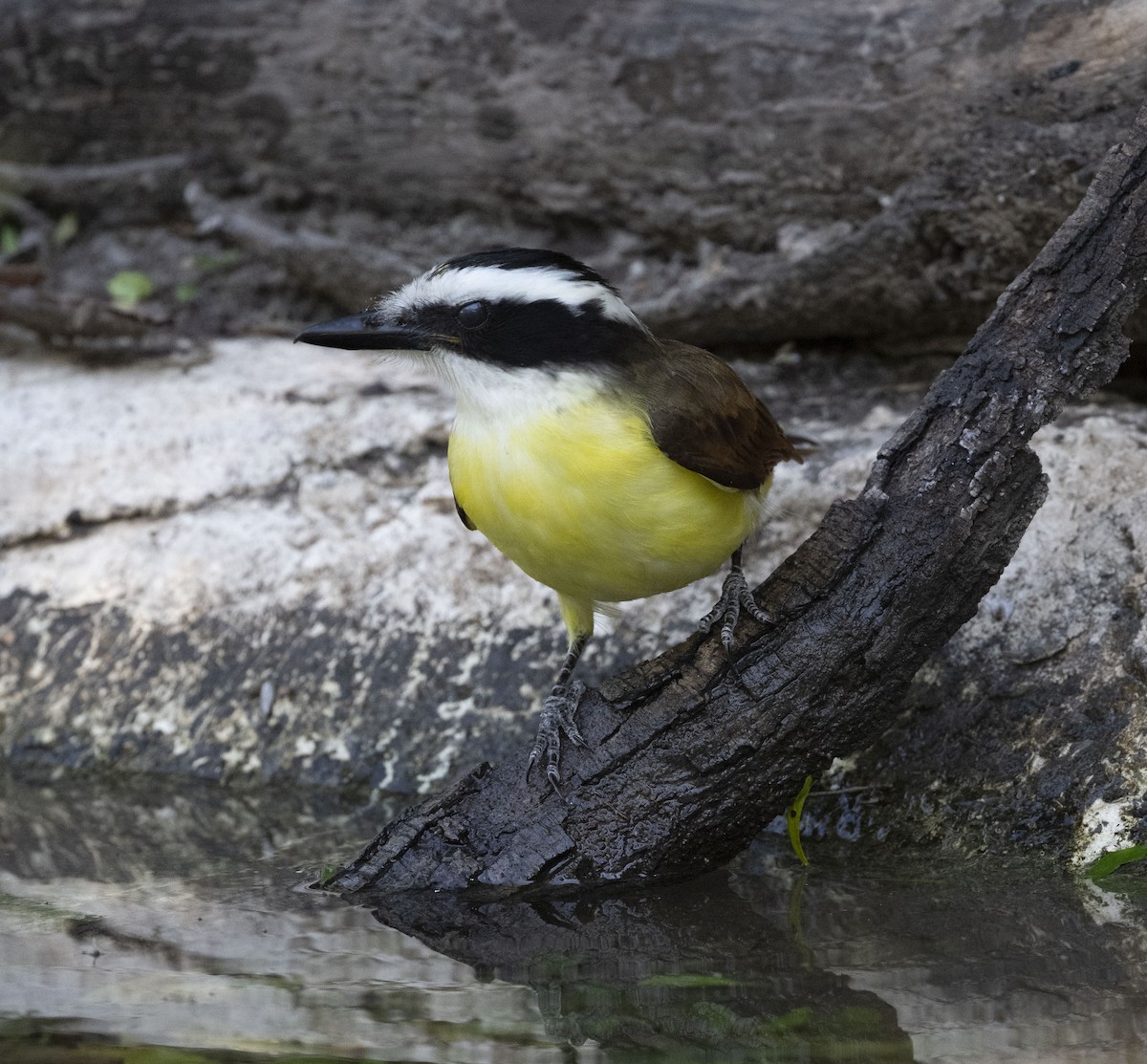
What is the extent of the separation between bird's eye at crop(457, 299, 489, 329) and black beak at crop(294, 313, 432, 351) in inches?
5.9

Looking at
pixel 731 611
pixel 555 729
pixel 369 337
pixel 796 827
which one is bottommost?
pixel 796 827

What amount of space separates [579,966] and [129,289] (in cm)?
561

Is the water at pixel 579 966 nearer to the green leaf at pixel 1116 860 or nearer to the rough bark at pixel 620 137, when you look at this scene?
the green leaf at pixel 1116 860

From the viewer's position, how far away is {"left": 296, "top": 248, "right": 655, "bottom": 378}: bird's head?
4133 millimetres

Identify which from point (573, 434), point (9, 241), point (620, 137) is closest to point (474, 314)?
point (573, 434)

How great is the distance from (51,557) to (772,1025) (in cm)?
438

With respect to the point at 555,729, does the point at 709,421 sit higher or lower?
higher

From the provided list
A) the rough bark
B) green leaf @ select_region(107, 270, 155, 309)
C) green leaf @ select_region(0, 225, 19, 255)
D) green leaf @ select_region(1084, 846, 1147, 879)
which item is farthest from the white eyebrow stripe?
green leaf @ select_region(0, 225, 19, 255)

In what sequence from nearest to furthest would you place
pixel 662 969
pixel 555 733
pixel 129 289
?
pixel 662 969
pixel 555 733
pixel 129 289

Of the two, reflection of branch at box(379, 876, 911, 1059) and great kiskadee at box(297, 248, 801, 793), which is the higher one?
great kiskadee at box(297, 248, 801, 793)

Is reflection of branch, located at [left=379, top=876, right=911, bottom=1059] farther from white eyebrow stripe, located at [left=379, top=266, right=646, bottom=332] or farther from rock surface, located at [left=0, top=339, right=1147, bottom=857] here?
white eyebrow stripe, located at [left=379, top=266, right=646, bottom=332]

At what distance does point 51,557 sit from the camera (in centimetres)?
609

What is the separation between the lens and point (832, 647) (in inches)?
148

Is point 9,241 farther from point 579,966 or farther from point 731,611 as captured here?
point 579,966
